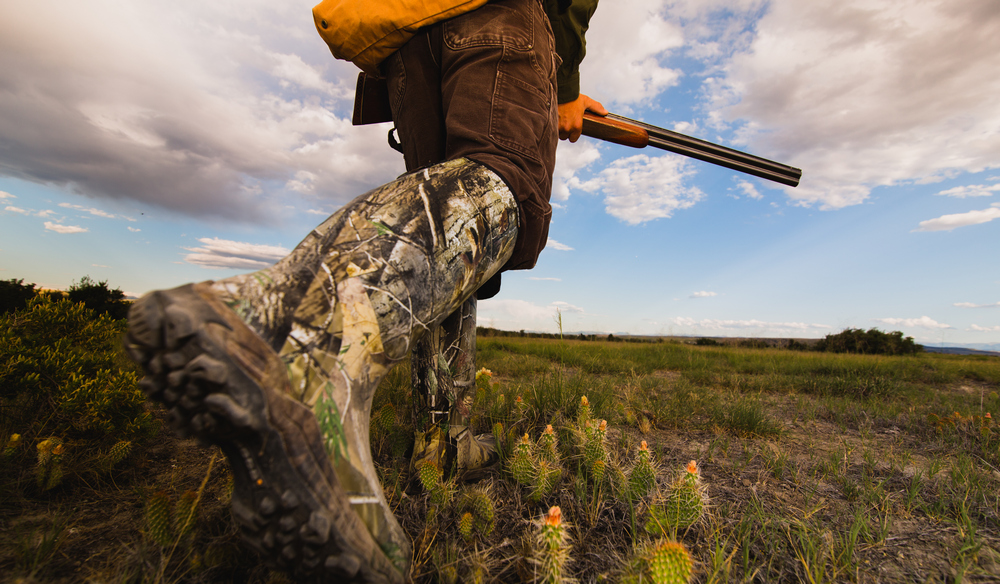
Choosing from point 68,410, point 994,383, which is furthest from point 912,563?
point 994,383

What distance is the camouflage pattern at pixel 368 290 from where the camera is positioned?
752mm

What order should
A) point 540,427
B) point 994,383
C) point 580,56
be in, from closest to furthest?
point 580,56
point 540,427
point 994,383

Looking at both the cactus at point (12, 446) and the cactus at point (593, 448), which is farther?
the cactus at point (593, 448)

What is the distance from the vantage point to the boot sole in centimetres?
61

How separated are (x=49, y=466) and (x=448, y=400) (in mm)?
1326

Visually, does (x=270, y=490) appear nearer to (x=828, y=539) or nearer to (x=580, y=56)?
(x=828, y=539)

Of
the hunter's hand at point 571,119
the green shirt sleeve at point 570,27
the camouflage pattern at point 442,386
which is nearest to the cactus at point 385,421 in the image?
the camouflage pattern at point 442,386

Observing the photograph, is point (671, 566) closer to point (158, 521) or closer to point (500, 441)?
point (500, 441)

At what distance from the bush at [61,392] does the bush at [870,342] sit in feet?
50.6

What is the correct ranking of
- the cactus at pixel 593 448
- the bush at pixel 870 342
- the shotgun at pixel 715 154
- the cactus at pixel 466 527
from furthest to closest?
the bush at pixel 870 342 < the shotgun at pixel 715 154 < the cactus at pixel 593 448 < the cactus at pixel 466 527

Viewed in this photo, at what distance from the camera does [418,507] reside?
4.21 feet

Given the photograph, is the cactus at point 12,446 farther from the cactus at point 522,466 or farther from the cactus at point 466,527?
the cactus at point 522,466

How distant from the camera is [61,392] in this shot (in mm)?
1566

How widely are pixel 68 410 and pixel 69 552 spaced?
0.75m
